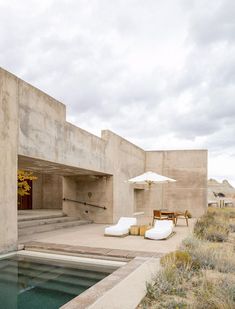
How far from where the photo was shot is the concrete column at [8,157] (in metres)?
7.97

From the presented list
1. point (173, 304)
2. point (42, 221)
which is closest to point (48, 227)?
point (42, 221)

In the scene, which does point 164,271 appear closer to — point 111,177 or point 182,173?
point 111,177

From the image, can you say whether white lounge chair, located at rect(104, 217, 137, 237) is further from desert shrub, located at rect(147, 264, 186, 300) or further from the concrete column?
desert shrub, located at rect(147, 264, 186, 300)

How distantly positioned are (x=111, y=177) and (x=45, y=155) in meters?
6.26

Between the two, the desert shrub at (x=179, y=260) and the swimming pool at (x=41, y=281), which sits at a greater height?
the desert shrub at (x=179, y=260)

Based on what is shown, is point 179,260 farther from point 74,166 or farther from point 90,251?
point 74,166

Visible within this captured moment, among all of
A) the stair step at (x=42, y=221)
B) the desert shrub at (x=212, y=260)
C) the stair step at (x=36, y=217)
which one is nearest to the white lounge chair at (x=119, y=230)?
the stair step at (x=42, y=221)

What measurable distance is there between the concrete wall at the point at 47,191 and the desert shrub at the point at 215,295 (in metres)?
17.0

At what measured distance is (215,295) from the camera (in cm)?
418

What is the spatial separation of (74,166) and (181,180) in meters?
11.5

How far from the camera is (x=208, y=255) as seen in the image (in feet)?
21.1

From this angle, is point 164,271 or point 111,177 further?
point 111,177

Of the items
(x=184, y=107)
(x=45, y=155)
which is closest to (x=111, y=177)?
(x=184, y=107)

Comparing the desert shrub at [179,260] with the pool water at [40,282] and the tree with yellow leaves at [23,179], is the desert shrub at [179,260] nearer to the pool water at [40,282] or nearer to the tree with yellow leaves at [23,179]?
the pool water at [40,282]
